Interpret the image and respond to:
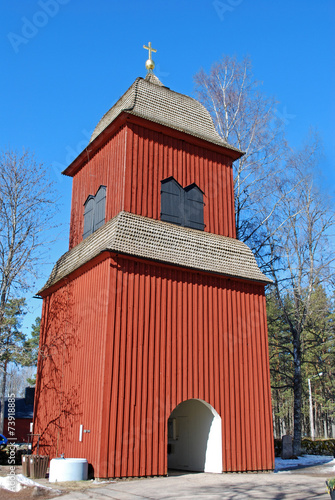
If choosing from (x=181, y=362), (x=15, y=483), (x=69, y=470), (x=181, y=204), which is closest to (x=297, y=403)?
(x=181, y=362)

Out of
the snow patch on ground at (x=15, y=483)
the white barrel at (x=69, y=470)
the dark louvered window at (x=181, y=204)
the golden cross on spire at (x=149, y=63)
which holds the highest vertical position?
the golden cross on spire at (x=149, y=63)

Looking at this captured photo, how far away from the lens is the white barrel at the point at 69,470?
1141 cm

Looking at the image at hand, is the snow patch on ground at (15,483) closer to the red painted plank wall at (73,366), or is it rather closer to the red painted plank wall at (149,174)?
the red painted plank wall at (73,366)

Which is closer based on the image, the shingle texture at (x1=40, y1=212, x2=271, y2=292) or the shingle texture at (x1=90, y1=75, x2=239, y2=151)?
the shingle texture at (x1=40, y1=212, x2=271, y2=292)

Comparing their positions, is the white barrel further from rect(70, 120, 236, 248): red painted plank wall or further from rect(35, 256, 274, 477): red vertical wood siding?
rect(70, 120, 236, 248): red painted plank wall

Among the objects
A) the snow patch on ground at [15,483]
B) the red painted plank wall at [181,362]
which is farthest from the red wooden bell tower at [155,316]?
the snow patch on ground at [15,483]

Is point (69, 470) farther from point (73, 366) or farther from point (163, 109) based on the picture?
point (163, 109)

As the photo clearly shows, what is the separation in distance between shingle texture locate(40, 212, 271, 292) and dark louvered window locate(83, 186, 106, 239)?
516mm

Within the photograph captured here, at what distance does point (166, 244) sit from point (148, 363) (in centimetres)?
380

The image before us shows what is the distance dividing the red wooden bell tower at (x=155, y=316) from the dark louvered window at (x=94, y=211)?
0.08 meters

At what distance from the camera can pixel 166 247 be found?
48.0 feet

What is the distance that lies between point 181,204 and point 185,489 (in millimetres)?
9126

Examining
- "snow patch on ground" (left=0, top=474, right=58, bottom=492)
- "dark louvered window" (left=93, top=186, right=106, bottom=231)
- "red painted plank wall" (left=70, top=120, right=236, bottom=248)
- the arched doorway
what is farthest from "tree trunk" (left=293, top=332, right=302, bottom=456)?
"snow patch on ground" (left=0, top=474, right=58, bottom=492)

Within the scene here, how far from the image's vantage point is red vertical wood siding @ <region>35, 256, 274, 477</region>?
12141 millimetres
